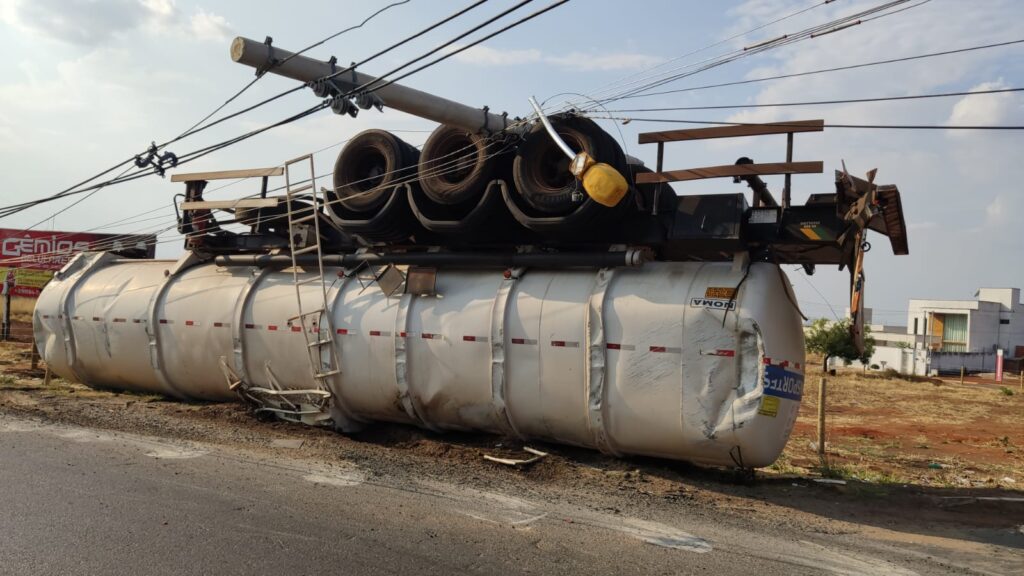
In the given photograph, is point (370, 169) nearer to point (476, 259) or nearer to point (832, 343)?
point (476, 259)

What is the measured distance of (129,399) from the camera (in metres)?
12.7

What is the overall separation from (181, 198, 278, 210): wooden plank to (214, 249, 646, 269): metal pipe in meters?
0.77

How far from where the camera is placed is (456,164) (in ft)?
31.5

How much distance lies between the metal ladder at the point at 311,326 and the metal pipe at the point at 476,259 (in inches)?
11.1

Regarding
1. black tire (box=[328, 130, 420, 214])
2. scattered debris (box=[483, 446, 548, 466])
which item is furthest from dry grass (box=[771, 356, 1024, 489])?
black tire (box=[328, 130, 420, 214])

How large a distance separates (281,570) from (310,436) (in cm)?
535

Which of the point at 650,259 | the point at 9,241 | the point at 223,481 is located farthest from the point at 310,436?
the point at 9,241

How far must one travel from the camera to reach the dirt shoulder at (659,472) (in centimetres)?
729

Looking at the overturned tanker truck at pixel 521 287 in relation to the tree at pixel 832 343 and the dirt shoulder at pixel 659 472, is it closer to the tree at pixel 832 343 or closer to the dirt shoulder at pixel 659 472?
the dirt shoulder at pixel 659 472

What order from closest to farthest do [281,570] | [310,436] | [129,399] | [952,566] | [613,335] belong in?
1. [281,570]
2. [952,566]
3. [613,335]
4. [310,436]
5. [129,399]

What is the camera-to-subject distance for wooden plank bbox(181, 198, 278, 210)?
11.4 meters

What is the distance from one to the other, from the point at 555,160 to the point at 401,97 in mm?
1969

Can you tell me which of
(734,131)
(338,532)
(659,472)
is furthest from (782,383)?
(338,532)

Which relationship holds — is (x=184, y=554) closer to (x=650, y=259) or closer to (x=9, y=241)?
(x=650, y=259)
